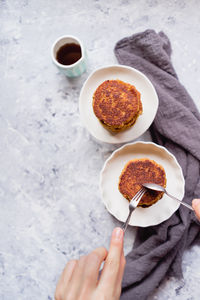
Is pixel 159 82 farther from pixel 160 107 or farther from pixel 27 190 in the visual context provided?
pixel 27 190

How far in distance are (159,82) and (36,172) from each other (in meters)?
0.65

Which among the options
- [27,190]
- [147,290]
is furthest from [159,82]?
→ [147,290]

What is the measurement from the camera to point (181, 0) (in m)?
1.32

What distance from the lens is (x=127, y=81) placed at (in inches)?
47.8

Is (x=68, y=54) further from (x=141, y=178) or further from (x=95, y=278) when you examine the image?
(x=95, y=278)

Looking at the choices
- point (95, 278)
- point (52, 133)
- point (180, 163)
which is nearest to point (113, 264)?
point (95, 278)

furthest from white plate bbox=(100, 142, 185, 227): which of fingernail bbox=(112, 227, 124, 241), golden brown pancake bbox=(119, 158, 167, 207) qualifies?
fingernail bbox=(112, 227, 124, 241)

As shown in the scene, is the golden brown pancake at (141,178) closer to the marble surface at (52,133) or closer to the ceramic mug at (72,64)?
the marble surface at (52,133)

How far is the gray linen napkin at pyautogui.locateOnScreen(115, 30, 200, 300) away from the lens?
1179 millimetres

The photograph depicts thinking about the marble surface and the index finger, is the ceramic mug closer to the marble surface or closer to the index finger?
the marble surface

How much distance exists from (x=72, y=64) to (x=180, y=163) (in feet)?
1.93

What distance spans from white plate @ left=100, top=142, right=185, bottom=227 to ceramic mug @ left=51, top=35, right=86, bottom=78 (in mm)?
371

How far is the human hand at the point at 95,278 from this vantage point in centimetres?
85

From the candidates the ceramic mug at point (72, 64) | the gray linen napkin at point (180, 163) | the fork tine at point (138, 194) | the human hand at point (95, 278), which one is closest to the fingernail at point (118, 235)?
the human hand at point (95, 278)
